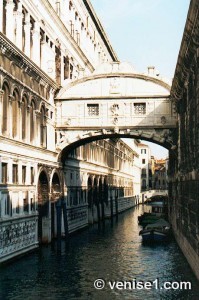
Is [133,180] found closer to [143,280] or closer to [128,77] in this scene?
[128,77]

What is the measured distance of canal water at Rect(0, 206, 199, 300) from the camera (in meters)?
15.2

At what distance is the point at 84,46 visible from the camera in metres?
36.1

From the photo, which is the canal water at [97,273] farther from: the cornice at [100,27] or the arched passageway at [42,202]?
Result: the cornice at [100,27]

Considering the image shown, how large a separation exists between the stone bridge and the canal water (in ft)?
18.8

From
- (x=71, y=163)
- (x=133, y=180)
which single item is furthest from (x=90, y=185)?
(x=133, y=180)

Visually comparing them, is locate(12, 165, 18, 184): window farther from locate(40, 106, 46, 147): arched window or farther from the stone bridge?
the stone bridge

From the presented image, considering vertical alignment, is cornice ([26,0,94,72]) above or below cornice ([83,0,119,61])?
below

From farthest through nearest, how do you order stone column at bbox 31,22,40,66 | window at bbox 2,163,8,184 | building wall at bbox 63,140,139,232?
1. building wall at bbox 63,140,139,232
2. stone column at bbox 31,22,40,66
3. window at bbox 2,163,8,184

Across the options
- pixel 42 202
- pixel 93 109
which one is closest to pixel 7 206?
pixel 42 202

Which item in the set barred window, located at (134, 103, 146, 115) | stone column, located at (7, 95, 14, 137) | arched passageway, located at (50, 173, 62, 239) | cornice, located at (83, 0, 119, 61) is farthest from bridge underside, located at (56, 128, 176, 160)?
cornice, located at (83, 0, 119, 61)


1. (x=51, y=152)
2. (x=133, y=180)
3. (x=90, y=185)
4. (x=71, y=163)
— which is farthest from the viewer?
(x=133, y=180)

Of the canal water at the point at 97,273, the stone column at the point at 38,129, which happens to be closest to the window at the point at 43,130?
the stone column at the point at 38,129

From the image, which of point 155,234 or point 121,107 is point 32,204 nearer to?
point 121,107

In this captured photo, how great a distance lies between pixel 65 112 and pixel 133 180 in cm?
5272
